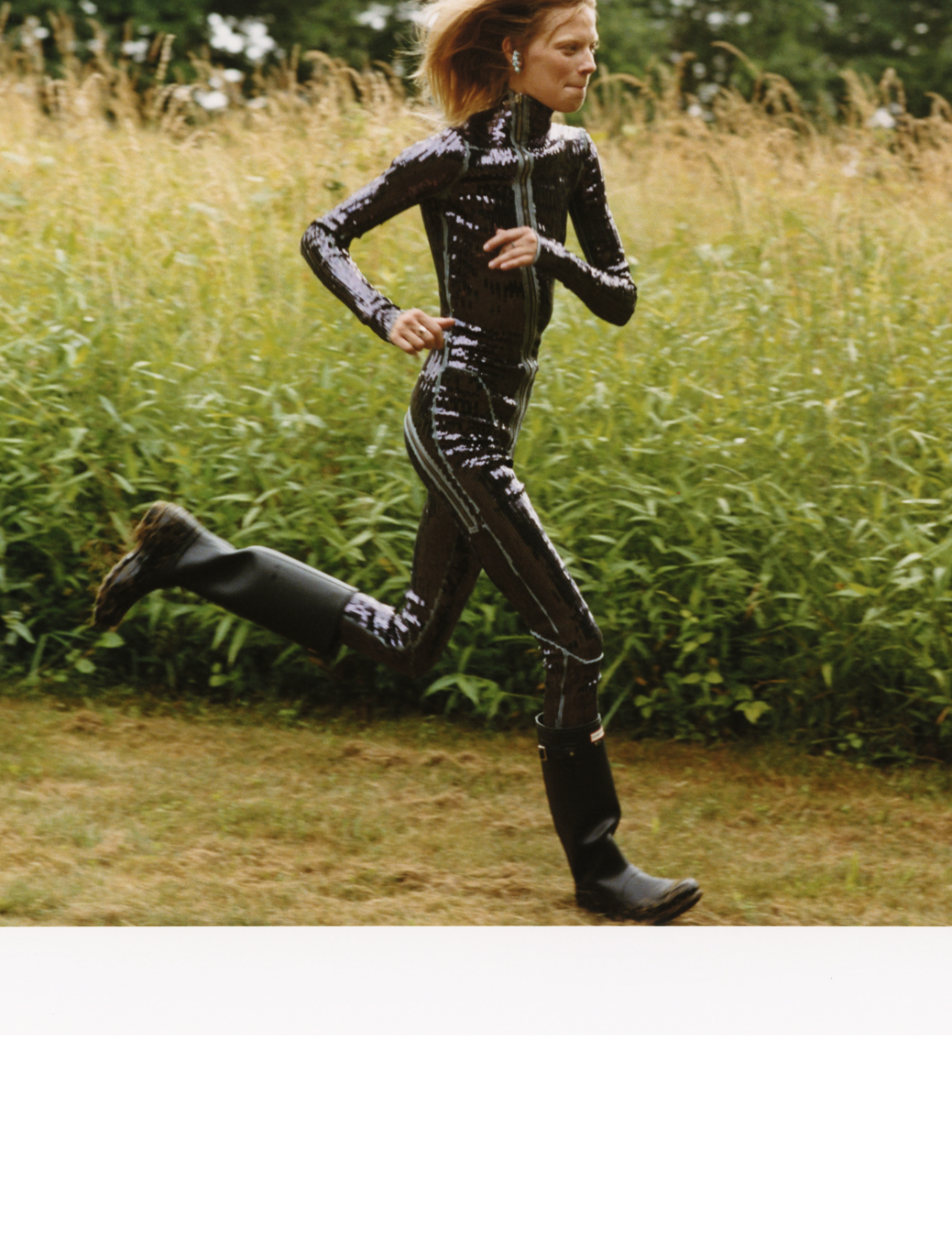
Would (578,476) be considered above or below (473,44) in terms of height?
below

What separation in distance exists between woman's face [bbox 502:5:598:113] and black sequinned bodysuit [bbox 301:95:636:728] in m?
0.04

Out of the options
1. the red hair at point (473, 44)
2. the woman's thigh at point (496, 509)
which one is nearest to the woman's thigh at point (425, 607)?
the woman's thigh at point (496, 509)

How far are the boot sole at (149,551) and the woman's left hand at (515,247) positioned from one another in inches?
43.9

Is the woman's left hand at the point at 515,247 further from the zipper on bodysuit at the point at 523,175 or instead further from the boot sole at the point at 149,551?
the boot sole at the point at 149,551

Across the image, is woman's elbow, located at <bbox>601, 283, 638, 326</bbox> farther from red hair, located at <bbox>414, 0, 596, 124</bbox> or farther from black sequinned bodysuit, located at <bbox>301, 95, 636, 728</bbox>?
red hair, located at <bbox>414, 0, 596, 124</bbox>

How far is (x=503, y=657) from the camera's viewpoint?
5.09 metres

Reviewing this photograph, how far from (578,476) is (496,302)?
184 centimetres

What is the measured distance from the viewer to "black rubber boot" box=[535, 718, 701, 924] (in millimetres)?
3316

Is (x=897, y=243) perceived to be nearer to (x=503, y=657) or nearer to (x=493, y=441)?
(x=503, y=657)

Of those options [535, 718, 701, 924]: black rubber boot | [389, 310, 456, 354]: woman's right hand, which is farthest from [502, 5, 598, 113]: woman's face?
[535, 718, 701, 924]: black rubber boot

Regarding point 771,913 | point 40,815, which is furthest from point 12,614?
point 771,913

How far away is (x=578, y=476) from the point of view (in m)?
5.00

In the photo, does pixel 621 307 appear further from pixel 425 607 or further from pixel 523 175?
pixel 425 607

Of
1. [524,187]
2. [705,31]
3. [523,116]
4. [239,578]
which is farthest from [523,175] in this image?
[705,31]
